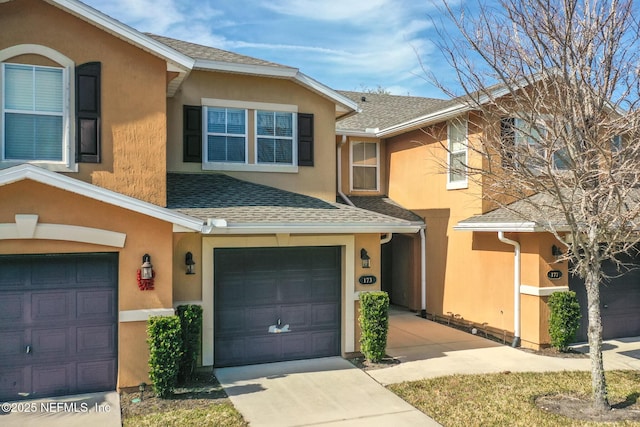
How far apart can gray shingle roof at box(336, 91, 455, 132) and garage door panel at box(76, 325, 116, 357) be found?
8677mm

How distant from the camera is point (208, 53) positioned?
464 inches

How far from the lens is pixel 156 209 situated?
8.28 metres

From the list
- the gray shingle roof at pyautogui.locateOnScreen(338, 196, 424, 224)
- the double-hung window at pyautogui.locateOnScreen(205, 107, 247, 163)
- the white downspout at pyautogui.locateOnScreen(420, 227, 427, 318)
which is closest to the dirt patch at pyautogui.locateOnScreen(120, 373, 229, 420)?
the double-hung window at pyautogui.locateOnScreen(205, 107, 247, 163)

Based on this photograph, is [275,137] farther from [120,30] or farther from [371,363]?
[371,363]

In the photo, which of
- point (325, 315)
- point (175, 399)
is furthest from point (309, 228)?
point (175, 399)

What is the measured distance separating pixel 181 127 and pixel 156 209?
3.42 meters

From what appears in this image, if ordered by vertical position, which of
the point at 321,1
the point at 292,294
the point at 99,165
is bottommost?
the point at 292,294

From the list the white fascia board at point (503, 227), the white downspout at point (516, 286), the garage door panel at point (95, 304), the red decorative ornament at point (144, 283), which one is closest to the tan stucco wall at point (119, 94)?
the red decorative ornament at point (144, 283)

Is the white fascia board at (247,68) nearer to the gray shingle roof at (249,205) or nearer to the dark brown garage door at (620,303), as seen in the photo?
the gray shingle roof at (249,205)

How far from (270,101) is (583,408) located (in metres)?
8.46

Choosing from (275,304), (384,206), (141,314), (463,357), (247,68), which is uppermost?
(247,68)

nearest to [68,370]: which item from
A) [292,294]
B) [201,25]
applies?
[292,294]

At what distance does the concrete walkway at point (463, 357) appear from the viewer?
9797 millimetres

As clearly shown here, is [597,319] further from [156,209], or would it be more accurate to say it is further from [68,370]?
[68,370]
